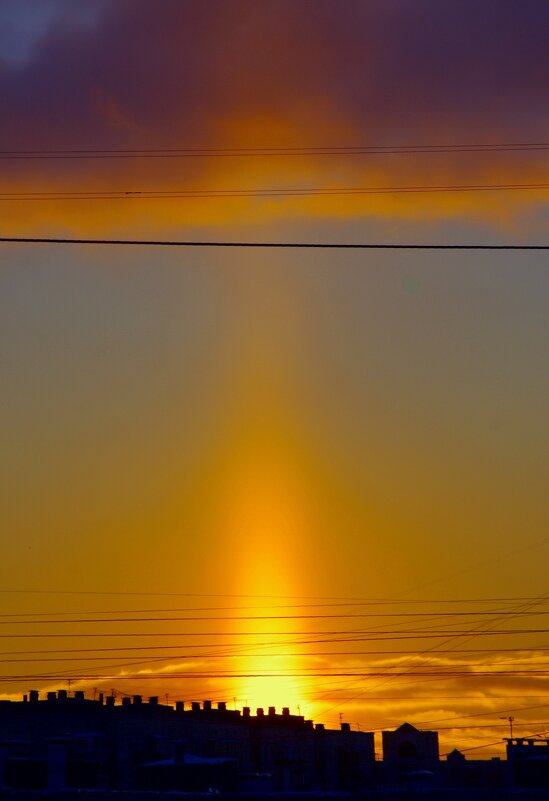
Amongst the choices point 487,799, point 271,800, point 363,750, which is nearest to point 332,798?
→ point 271,800

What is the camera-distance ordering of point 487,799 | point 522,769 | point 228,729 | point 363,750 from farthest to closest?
1. point 363,750
2. point 228,729
3. point 522,769
4. point 487,799

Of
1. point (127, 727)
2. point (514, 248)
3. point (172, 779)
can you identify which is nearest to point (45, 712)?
point (127, 727)

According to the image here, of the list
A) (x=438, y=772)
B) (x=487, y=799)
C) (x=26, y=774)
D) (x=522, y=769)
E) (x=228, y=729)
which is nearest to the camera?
(x=487, y=799)

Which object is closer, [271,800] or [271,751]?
[271,800]

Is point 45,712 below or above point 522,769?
above

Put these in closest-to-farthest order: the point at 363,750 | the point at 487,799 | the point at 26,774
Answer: the point at 487,799
the point at 26,774
the point at 363,750

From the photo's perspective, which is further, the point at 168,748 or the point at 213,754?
the point at 213,754

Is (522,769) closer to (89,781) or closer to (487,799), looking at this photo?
(89,781)

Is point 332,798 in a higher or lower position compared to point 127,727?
lower

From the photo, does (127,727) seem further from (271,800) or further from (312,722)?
(271,800)
